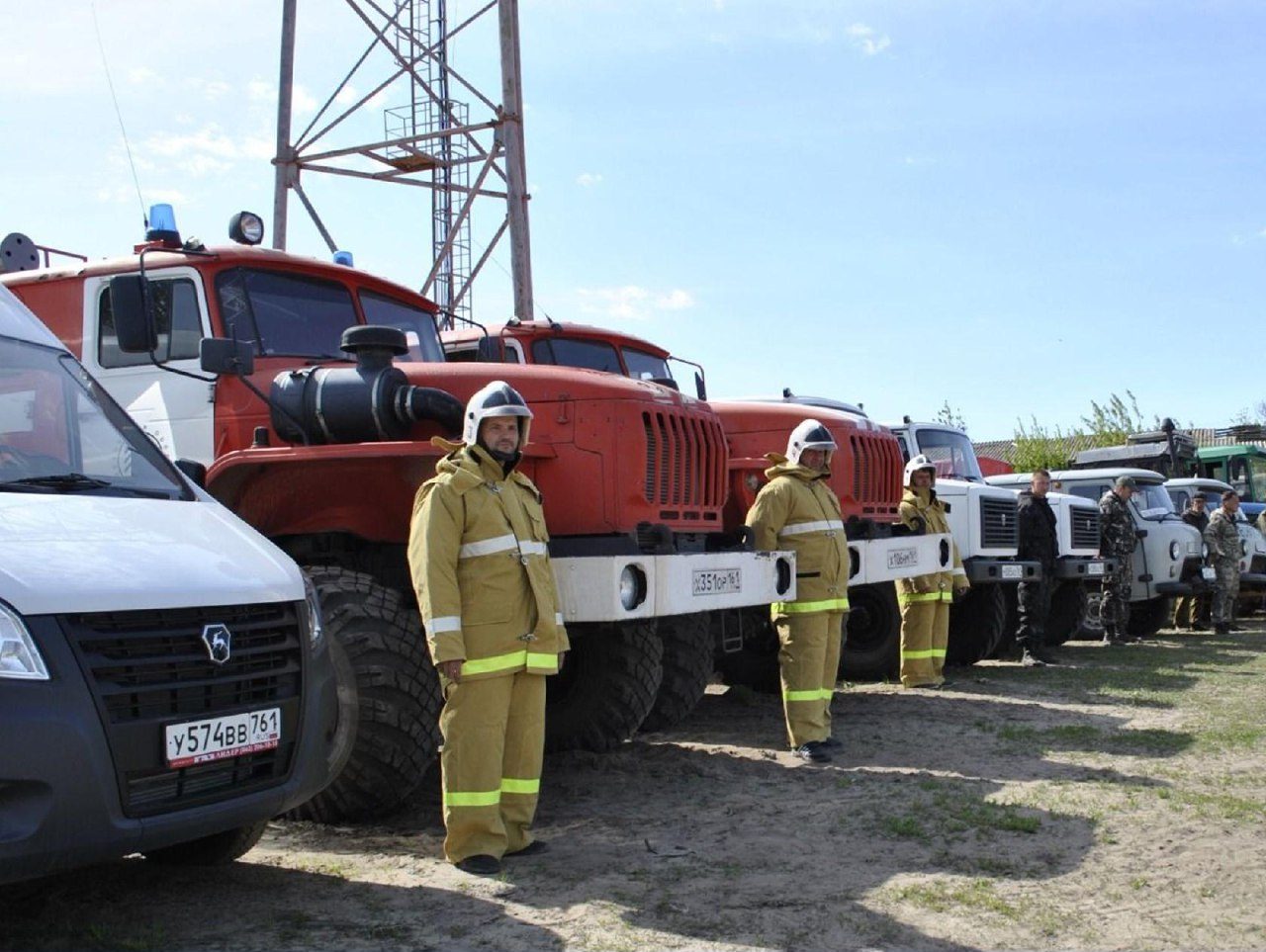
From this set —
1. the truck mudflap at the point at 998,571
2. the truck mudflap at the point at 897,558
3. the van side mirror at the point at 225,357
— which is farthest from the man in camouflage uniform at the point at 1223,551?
the van side mirror at the point at 225,357

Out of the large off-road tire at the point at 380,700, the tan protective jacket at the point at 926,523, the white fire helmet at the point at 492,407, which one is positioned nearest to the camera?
the white fire helmet at the point at 492,407

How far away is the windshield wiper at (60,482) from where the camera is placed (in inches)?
160

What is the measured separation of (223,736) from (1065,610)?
12.1 metres

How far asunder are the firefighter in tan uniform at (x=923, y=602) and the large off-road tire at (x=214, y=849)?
645cm

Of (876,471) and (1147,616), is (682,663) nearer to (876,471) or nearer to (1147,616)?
→ (876,471)

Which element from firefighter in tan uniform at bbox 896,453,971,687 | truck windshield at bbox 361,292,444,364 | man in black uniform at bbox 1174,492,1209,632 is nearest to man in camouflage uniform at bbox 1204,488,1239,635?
man in black uniform at bbox 1174,492,1209,632

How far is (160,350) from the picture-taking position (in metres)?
6.31

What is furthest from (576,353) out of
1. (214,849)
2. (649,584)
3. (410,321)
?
(214,849)

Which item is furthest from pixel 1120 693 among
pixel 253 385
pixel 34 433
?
pixel 34 433

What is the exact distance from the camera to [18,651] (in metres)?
3.39

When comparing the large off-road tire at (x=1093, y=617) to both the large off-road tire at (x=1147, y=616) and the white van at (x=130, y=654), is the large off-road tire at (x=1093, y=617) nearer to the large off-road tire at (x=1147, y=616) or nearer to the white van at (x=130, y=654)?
the large off-road tire at (x=1147, y=616)

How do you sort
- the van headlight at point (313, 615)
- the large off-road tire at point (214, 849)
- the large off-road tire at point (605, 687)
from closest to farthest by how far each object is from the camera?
1. the van headlight at point (313, 615)
2. the large off-road tire at point (214, 849)
3. the large off-road tire at point (605, 687)

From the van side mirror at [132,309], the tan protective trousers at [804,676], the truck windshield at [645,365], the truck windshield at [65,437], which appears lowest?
the tan protective trousers at [804,676]

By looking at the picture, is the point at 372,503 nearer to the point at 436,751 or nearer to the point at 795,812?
the point at 436,751
